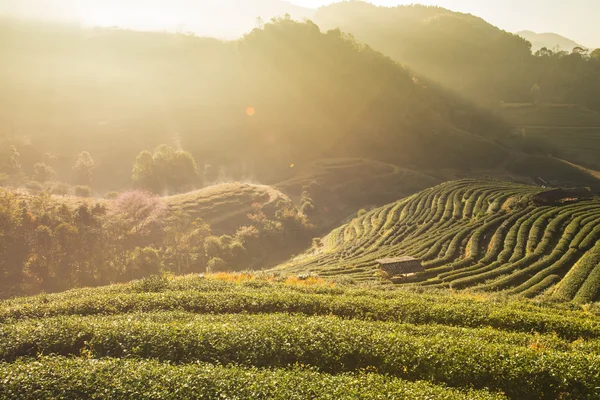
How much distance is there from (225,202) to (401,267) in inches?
2273

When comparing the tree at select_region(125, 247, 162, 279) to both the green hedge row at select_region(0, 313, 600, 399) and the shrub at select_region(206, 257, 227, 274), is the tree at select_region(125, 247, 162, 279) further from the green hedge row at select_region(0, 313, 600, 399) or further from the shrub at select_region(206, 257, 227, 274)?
the green hedge row at select_region(0, 313, 600, 399)

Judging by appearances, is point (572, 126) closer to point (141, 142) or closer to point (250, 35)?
point (250, 35)

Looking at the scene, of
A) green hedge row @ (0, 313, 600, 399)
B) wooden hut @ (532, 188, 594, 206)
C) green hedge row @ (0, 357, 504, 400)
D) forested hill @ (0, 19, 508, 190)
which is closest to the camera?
green hedge row @ (0, 357, 504, 400)

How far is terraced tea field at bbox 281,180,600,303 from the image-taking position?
35938mm

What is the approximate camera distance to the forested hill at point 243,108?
437ft

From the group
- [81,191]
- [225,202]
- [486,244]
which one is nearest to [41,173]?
[81,191]

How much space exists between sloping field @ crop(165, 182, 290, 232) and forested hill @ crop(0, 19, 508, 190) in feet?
88.4

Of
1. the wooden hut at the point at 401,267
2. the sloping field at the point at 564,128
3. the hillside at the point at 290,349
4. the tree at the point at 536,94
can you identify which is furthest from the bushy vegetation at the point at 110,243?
the tree at the point at 536,94

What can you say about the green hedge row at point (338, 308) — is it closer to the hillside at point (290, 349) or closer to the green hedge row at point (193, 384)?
the hillside at point (290, 349)

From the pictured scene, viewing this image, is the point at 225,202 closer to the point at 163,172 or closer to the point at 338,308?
the point at 163,172

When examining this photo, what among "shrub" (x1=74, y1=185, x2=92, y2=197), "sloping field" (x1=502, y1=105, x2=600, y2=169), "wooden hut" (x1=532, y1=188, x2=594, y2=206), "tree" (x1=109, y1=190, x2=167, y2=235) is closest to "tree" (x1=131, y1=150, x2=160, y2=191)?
"shrub" (x1=74, y1=185, x2=92, y2=197)

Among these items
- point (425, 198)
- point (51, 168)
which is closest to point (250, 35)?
point (51, 168)

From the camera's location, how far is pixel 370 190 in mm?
110062

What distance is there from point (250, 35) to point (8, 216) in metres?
153
